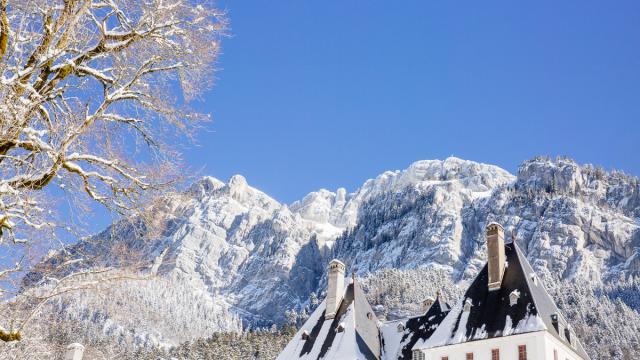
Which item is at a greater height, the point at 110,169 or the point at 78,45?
A: the point at 78,45

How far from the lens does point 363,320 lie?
49.4 metres

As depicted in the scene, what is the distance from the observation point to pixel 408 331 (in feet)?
161

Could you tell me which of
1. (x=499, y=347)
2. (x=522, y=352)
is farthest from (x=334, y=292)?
(x=522, y=352)

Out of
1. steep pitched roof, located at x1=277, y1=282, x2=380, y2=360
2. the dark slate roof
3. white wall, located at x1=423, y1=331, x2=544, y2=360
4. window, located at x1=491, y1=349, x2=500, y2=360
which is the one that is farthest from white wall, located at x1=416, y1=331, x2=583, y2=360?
steep pitched roof, located at x1=277, y1=282, x2=380, y2=360

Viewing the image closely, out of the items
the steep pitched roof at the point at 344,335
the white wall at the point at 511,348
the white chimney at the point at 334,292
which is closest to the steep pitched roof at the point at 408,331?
the steep pitched roof at the point at 344,335

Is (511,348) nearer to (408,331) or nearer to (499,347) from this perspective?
(499,347)

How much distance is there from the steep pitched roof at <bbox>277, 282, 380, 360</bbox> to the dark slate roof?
196 cm

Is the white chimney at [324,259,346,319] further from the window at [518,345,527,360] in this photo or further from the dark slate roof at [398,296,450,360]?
the window at [518,345,527,360]

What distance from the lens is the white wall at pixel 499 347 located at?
3897cm

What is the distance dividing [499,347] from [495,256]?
6.36 m

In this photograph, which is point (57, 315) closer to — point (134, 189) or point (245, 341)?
point (134, 189)

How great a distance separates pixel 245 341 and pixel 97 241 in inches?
4994

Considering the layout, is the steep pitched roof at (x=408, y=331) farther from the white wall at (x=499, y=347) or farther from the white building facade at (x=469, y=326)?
the white wall at (x=499, y=347)

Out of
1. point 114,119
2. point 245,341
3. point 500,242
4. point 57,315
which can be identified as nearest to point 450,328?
point 500,242
